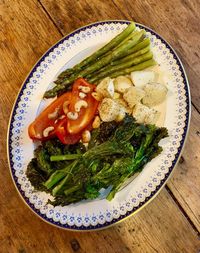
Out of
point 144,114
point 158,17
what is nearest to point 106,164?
point 144,114

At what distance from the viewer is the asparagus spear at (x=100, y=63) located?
2.68 m

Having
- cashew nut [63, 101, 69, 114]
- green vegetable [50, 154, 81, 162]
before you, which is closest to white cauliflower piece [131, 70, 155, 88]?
cashew nut [63, 101, 69, 114]

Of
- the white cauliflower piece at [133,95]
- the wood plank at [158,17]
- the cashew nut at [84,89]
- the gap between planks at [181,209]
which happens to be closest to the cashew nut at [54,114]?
the cashew nut at [84,89]

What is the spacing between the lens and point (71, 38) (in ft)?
9.23

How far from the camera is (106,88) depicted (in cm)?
257

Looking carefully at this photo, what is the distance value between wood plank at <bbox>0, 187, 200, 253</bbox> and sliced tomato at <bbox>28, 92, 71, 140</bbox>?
454 mm

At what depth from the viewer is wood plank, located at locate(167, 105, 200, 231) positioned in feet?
8.21

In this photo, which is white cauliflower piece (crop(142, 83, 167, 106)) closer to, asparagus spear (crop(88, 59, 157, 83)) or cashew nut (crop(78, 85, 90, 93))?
asparagus spear (crop(88, 59, 157, 83))

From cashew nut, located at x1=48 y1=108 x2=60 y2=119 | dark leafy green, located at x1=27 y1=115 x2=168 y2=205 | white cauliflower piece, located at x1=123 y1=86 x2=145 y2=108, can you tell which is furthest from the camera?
cashew nut, located at x1=48 y1=108 x2=60 y2=119

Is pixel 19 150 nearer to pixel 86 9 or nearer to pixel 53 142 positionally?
pixel 53 142

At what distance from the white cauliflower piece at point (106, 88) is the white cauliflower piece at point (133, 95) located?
0.10m

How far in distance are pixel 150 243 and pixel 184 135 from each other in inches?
26.6

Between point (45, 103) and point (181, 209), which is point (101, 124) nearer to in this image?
point (45, 103)

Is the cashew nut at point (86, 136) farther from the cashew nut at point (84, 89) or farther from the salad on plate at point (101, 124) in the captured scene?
the cashew nut at point (84, 89)
